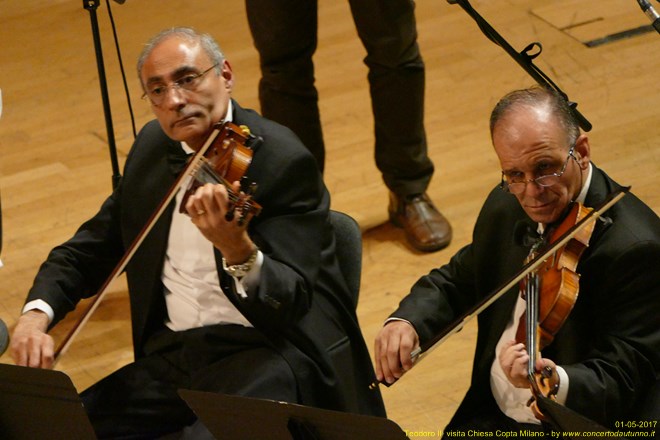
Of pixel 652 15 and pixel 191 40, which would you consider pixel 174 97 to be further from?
pixel 652 15

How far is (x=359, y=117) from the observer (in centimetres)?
496

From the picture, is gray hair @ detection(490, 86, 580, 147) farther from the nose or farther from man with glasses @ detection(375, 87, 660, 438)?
the nose

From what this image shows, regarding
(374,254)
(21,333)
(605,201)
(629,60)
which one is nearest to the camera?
(605,201)

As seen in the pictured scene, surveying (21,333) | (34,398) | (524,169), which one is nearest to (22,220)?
(21,333)

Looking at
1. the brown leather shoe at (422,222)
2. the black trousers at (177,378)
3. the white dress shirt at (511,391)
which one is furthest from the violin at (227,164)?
the brown leather shoe at (422,222)

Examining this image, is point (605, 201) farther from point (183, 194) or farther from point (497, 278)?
point (183, 194)

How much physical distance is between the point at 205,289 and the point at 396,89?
148 cm

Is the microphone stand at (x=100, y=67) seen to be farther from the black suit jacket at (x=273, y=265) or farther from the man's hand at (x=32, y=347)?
the man's hand at (x=32, y=347)

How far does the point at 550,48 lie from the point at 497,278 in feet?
9.74

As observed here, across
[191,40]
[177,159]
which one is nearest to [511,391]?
[177,159]

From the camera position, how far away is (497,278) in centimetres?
251

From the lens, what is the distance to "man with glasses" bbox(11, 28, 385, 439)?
104 inches

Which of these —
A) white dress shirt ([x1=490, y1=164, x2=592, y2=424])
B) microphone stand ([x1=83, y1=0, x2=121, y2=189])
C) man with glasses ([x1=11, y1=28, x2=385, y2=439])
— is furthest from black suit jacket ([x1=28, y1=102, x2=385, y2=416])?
microphone stand ([x1=83, y1=0, x2=121, y2=189])

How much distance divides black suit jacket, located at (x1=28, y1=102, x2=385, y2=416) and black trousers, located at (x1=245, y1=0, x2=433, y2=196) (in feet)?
3.39
